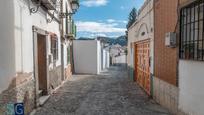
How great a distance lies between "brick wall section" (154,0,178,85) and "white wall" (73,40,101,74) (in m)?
13.8

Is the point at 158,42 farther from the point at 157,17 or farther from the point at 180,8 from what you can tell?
the point at 180,8

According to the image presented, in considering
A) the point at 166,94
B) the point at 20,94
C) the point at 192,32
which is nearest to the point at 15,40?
the point at 20,94

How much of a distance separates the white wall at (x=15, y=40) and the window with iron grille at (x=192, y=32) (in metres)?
3.93

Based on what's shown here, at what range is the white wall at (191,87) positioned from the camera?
227 inches

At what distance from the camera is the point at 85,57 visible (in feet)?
77.5

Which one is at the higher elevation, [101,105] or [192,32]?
[192,32]

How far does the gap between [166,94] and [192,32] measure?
2.49m

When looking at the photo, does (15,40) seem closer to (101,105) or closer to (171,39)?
(171,39)

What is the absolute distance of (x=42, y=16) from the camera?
386 inches

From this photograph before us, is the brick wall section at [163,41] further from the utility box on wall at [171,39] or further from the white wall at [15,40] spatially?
the white wall at [15,40]

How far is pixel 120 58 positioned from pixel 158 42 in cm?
4317

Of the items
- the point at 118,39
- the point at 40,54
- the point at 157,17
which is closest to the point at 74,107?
the point at 40,54

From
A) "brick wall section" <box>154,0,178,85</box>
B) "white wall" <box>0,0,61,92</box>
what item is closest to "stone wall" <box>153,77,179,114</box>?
"brick wall section" <box>154,0,178,85</box>

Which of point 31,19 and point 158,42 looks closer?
point 31,19
